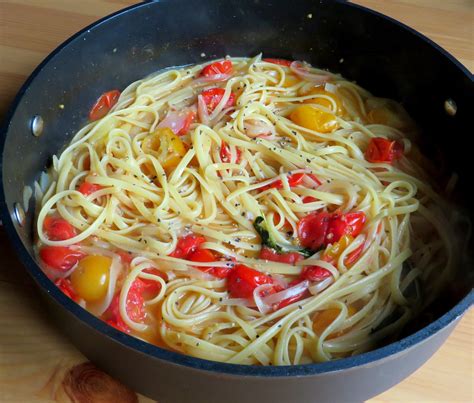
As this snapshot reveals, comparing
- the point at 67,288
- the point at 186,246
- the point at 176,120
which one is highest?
the point at 176,120

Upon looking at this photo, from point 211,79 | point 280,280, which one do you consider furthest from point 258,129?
point 280,280

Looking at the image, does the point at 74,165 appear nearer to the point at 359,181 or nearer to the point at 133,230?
the point at 133,230

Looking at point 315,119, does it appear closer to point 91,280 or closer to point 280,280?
point 280,280

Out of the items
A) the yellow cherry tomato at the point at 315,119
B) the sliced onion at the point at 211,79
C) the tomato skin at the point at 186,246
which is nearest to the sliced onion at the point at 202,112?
the sliced onion at the point at 211,79

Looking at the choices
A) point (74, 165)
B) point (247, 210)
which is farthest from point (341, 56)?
point (74, 165)

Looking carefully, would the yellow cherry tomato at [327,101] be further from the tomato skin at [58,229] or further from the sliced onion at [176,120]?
the tomato skin at [58,229]

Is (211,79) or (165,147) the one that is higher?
(211,79)

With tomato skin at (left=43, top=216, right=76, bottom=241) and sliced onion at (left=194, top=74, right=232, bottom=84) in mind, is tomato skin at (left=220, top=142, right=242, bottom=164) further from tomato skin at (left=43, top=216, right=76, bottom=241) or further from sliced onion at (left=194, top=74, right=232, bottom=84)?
tomato skin at (left=43, top=216, right=76, bottom=241)
